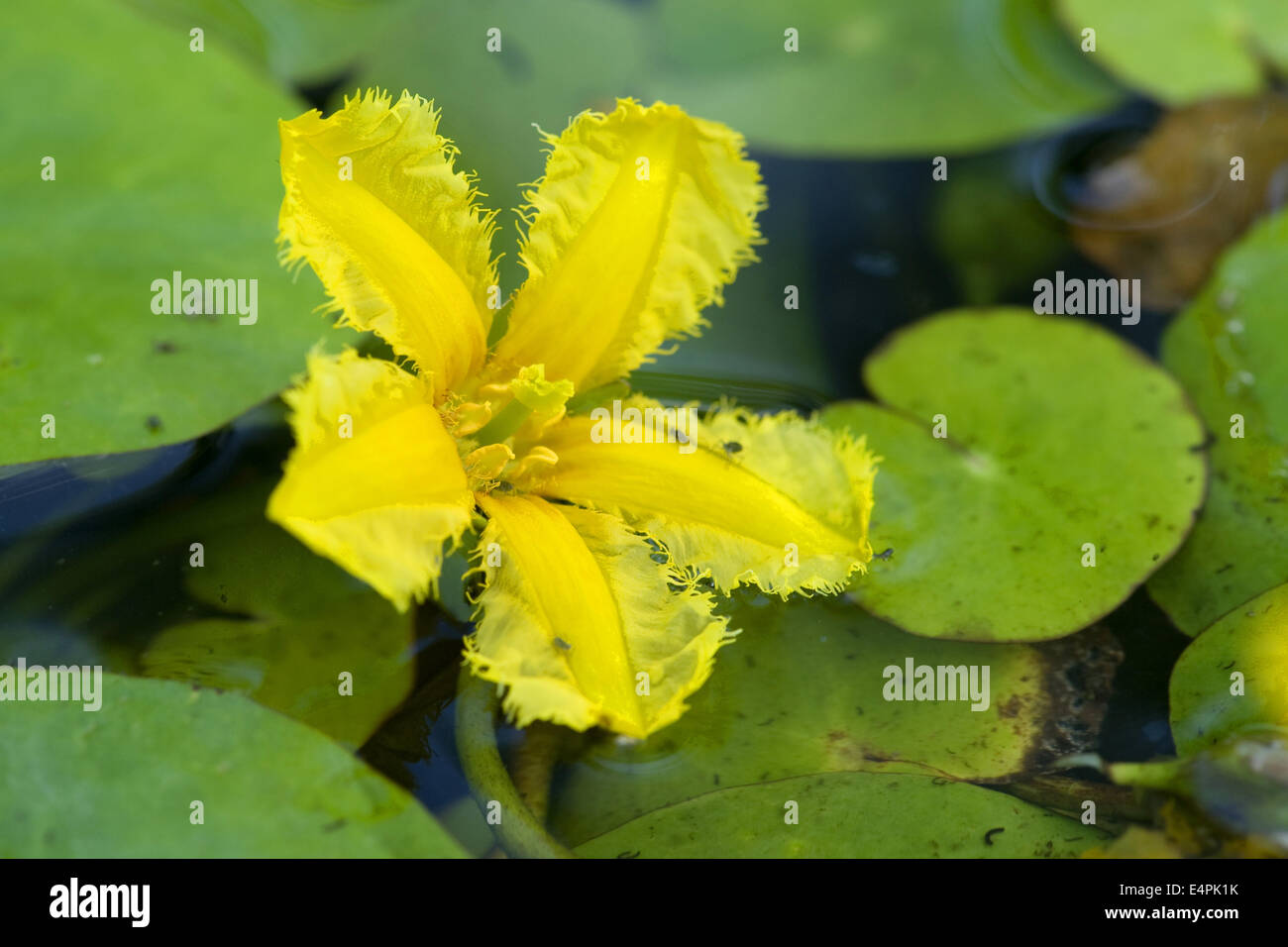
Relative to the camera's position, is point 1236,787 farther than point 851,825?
No

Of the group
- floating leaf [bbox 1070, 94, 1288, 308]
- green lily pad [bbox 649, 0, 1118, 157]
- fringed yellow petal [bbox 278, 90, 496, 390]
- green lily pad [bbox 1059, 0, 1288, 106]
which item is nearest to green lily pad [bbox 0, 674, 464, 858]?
fringed yellow petal [bbox 278, 90, 496, 390]

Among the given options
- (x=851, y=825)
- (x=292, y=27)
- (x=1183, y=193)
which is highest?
(x=292, y=27)

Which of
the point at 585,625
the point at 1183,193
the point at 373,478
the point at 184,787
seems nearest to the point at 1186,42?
the point at 1183,193

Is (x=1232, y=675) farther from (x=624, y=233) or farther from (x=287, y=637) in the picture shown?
(x=287, y=637)

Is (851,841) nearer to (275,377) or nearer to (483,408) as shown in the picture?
(483,408)

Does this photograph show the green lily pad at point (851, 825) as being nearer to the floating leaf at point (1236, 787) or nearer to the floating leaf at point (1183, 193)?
the floating leaf at point (1236, 787)
